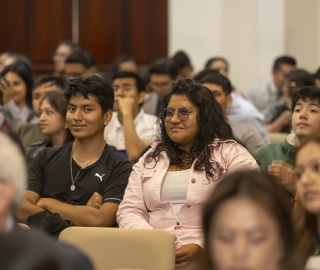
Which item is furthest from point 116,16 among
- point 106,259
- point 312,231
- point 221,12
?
point 312,231

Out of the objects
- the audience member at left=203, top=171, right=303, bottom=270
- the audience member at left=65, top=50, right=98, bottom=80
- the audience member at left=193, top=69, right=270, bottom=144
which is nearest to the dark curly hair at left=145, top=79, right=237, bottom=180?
the audience member at left=203, top=171, right=303, bottom=270

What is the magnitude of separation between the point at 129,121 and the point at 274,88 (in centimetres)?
278

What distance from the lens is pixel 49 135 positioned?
4387 mm

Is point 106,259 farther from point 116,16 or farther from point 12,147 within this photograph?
point 116,16

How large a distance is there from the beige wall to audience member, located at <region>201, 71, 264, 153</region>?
9.45 ft

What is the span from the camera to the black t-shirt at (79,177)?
11.5 feet

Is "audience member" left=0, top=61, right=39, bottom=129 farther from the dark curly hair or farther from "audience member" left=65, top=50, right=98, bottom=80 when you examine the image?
the dark curly hair

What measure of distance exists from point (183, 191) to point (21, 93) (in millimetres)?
2827

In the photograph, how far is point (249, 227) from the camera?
1.70 m

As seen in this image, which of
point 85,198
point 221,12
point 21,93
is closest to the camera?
point 85,198

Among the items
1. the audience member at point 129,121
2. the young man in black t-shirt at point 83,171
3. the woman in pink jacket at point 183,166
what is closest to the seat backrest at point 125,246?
the woman in pink jacket at point 183,166

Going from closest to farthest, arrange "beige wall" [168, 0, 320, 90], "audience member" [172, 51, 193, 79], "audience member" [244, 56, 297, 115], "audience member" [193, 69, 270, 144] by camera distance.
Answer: "audience member" [193, 69, 270, 144] → "audience member" [172, 51, 193, 79] → "audience member" [244, 56, 297, 115] → "beige wall" [168, 0, 320, 90]

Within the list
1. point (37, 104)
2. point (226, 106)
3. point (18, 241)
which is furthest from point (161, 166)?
point (37, 104)

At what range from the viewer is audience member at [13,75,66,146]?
16.1 feet
